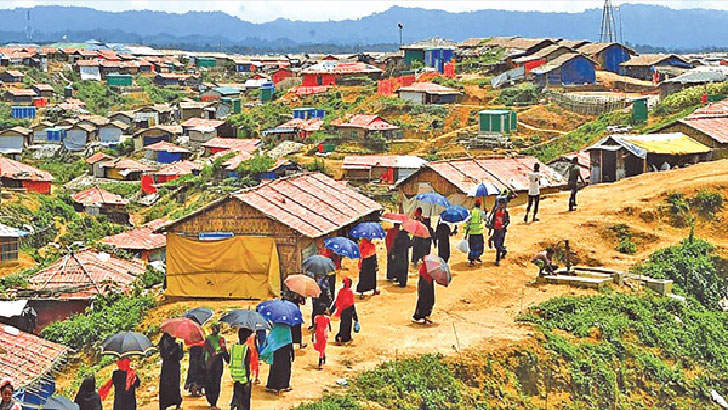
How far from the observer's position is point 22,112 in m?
76.2

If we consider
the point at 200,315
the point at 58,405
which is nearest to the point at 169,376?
the point at 200,315

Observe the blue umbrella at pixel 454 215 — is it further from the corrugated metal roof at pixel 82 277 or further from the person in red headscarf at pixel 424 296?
the corrugated metal roof at pixel 82 277

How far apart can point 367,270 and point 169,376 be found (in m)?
6.10

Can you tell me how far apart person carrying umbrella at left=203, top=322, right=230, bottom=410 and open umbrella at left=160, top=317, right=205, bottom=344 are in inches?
6.9

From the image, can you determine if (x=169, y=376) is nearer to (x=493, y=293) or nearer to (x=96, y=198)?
(x=493, y=293)

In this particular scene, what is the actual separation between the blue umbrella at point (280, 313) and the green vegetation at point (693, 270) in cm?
891

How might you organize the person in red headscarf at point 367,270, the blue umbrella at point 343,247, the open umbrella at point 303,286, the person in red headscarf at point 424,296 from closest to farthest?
1. the open umbrella at point 303,286
2. the person in red headscarf at point 424,296
3. the blue umbrella at point 343,247
4. the person in red headscarf at point 367,270

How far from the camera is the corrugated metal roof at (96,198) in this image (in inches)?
1949

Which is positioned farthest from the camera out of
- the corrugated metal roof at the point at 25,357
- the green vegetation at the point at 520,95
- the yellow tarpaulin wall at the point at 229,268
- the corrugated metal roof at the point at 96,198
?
the green vegetation at the point at 520,95

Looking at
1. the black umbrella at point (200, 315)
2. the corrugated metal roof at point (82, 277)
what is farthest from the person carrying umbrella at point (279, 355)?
the corrugated metal roof at point (82, 277)

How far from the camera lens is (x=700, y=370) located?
1670cm

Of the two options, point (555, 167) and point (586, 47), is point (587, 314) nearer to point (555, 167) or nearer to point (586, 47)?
point (555, 167)

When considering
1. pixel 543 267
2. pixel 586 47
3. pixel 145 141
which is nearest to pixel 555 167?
pixel 543 267

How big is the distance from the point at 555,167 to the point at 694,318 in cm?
1298
